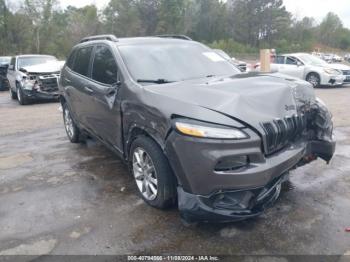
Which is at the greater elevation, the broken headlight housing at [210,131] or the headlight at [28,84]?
the broken headlight housing at [210,131]

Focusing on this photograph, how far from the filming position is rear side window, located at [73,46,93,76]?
200 inches

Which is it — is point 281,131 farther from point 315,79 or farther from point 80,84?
point 315,79

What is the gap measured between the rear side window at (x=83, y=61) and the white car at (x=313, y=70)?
9634 millimetres

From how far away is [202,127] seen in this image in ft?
9.46

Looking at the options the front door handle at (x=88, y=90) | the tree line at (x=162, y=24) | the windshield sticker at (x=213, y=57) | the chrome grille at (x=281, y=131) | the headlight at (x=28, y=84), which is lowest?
the headlight at (x=28, y=84)

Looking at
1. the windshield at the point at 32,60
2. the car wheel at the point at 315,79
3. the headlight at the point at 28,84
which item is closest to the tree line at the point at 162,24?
the windshield at the point at 32,60

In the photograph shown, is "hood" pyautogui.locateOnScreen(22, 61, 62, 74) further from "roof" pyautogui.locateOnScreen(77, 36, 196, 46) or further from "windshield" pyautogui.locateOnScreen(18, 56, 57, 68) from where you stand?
"roof" pyautogui.locateOnScreen(77, 36, 196, 46)

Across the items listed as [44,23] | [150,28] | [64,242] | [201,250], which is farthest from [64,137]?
[150,28]

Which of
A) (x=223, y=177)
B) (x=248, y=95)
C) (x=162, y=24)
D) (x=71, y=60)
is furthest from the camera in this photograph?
(x=162, y=24)

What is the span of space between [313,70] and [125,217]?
42.7 ft

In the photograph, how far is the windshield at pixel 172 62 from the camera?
3.99 metres

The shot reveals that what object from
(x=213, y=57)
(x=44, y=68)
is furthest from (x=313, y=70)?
(x=213, y=57)

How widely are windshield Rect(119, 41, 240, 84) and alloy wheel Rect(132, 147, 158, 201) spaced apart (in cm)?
82

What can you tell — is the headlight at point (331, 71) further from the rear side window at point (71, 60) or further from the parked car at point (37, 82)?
the rear side window at point (71, 60)
